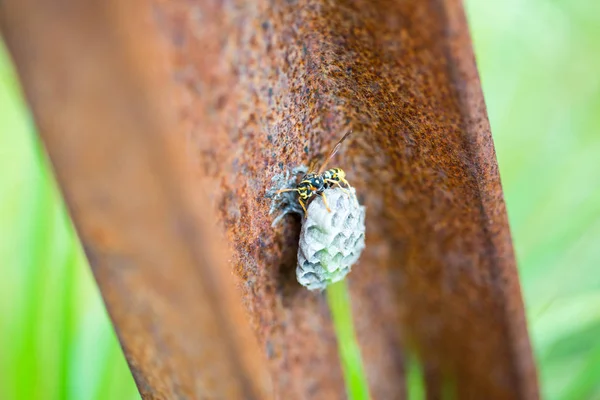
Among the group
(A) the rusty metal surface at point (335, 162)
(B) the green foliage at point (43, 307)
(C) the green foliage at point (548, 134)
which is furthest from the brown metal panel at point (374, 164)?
(C) the green foliage at point (548, 134)

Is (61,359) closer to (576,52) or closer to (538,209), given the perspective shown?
(538,209)

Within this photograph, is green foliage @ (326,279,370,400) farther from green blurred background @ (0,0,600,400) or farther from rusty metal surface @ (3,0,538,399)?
green blurred background @ (0,0,600,400)

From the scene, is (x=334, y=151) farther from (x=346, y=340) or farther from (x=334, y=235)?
(x=346, y=340)

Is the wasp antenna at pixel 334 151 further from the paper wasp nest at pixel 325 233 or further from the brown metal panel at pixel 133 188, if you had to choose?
the brown metal panel at pixel 133 188

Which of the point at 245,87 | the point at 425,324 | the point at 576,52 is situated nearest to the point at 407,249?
the point at 425,324

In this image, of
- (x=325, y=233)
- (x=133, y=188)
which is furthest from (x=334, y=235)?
(x=133, y=188)

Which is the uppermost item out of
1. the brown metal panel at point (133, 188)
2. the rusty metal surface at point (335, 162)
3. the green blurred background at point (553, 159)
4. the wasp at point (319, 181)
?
the green blurred background at point (553, 159)

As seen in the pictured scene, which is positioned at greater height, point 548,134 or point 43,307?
point 548,134

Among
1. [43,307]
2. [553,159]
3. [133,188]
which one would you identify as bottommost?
[133,188]

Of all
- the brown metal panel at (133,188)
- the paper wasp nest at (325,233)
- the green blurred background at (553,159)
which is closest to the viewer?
the brown metal panel at (133,188)
